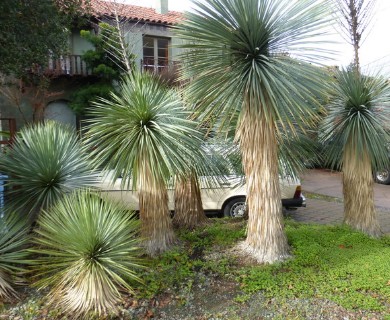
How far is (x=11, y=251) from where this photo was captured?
409 centimetres

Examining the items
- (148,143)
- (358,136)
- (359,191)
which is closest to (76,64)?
(148,143)

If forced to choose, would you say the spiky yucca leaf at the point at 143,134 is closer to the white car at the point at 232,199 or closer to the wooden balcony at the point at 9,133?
the wooden balcony at the point at 9,133

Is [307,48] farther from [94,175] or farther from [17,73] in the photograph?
[17,73]

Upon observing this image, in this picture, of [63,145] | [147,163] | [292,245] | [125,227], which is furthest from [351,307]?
[63,145]

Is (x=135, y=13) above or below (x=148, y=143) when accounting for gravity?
above

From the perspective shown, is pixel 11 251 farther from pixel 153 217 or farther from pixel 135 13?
pixel 135 13

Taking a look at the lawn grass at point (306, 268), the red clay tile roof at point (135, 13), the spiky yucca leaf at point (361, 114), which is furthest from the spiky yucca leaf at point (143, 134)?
the red clay tile roof at point (135, 13)

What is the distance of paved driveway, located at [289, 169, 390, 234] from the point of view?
8064mm

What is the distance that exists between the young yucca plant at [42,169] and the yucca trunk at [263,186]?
2.24 meters

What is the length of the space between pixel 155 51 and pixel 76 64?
11.4ft

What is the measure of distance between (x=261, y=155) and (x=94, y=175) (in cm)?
263

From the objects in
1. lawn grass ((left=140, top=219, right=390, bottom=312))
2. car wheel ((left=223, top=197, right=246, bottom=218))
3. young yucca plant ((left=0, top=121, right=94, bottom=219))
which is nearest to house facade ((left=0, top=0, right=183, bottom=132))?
car wheel ((left=223, top=197, right=246, bottom=218))

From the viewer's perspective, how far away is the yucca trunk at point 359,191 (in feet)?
17.3

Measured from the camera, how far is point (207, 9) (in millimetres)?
3904
